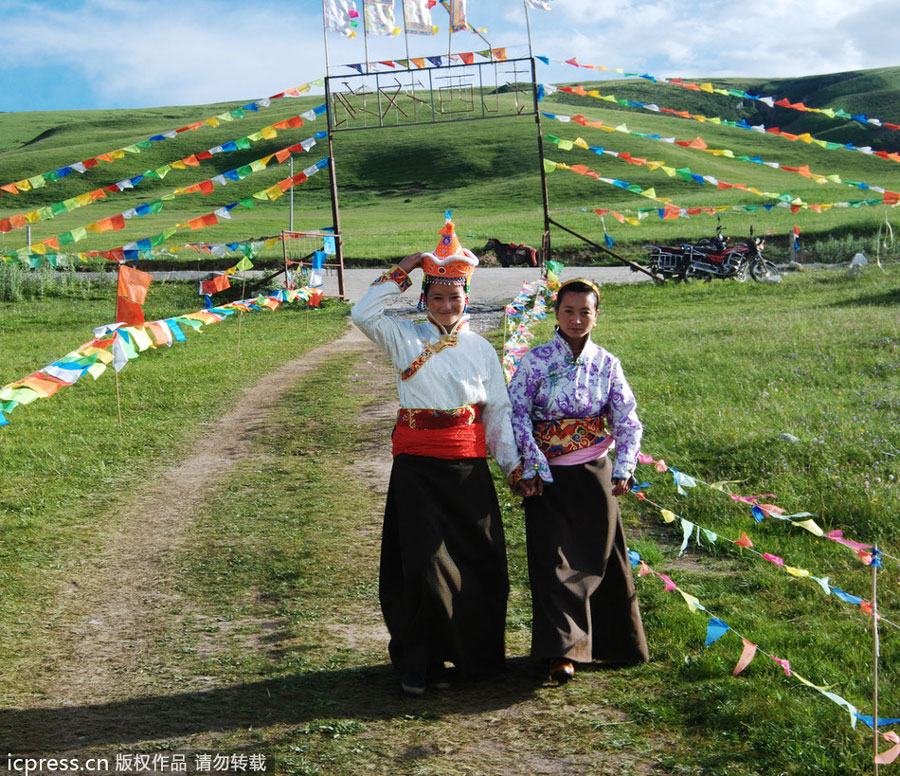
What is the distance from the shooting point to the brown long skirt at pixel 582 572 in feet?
14.3

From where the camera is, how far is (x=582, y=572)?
4434mm

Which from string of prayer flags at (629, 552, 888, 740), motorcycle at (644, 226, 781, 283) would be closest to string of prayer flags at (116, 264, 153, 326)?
string of prayer flags at (629, 552, 888, 740)

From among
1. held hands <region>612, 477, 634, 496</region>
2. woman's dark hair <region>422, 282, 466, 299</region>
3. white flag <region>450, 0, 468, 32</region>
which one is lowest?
held hands <region>612, 477, 634, 496</region>

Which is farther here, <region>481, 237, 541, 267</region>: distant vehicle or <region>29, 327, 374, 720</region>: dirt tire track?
<region>481, 237, 541, 267</region>: distant vehicle

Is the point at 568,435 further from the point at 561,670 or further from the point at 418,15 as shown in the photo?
the point at 418,15

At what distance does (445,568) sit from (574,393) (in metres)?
1.05

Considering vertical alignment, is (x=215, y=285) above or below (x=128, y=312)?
above

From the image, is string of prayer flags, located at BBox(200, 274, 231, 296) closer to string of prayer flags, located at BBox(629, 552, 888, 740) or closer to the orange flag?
the orange flag

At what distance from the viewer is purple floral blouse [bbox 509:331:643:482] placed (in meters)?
4.57

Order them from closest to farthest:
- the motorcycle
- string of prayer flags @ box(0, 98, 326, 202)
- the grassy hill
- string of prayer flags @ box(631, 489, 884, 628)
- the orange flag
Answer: string of prayer flags @ box(631, 489, 884, 628)
the orange flag
string of prayer flags @ box(0, 98, 326, 202)
the motorcycle
the grassy hill

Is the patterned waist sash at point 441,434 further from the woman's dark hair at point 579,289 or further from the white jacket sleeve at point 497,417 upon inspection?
the woman's dark hair at point 579,289

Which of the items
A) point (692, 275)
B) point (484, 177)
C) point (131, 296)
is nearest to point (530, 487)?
point (131, 296)

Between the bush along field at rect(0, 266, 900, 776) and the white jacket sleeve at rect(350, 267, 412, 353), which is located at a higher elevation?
the white jacket sleeve at rect(350, 267, 412, 353)

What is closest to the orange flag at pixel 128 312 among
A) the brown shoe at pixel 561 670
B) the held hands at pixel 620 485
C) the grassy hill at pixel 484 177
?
Answer: the held hands at pixel 620 485
